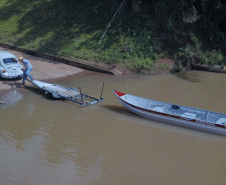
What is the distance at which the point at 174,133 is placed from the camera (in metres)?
12.2

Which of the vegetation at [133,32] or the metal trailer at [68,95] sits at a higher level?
the vegetation at [133,32]

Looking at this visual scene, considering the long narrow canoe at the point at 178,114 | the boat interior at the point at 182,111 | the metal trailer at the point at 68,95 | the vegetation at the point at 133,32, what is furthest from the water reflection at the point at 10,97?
the vegetation at the point at 133,32

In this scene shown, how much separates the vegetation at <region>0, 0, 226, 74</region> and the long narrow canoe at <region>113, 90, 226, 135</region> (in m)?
7.73

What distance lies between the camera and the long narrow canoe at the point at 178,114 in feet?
39.3

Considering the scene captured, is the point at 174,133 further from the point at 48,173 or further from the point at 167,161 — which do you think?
the point at 48,173

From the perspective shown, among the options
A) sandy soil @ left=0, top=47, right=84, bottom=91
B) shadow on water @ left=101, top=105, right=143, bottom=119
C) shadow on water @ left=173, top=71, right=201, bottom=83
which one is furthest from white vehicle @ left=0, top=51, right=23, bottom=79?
shadow on water @ left=173, top=71, right=201, bottom=83

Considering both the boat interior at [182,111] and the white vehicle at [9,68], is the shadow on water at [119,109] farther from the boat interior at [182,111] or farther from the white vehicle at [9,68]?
the white vehicle at [9,68]

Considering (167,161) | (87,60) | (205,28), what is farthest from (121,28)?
(167,161)

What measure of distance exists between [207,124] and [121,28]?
14.4 metres

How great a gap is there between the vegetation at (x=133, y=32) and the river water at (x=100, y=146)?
284 inches

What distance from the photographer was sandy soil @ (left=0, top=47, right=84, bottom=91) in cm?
1694

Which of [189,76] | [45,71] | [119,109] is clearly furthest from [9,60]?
[189,76]

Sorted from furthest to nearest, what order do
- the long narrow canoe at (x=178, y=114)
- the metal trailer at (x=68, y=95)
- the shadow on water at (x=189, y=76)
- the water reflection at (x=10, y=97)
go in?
the shadow on water at (x=189, y=76)
the water reflection at (x=10, y=97)
the metal trailer at (x=68, y=95)
the long narrow canoe at (x=178, y=114)

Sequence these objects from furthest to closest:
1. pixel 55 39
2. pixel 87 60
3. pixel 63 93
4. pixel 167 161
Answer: pixel 55 39 < pixel 87 60 < pixel 63 93 < pixel 167 161
